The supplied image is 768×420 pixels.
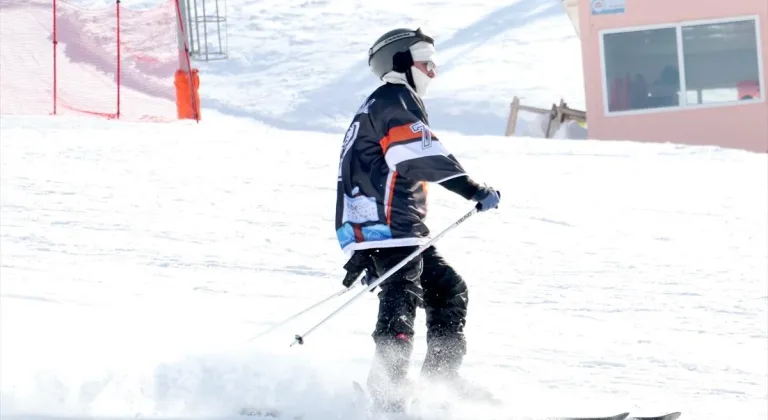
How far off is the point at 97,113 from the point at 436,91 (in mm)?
15632

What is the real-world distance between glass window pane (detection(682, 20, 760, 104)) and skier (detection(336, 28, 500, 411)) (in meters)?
14.3

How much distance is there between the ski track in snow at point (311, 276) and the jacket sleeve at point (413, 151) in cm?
95

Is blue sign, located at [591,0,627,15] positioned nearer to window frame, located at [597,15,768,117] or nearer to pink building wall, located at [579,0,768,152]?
pink building wall, located at [579,0,768,152]

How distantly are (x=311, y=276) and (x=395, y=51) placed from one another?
11.6 ft

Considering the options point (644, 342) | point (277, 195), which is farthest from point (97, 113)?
point (644, 342)

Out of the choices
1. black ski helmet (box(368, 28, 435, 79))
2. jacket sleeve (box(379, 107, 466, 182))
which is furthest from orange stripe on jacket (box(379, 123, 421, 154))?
black ski helmet (box(368, 28, 435, 79))

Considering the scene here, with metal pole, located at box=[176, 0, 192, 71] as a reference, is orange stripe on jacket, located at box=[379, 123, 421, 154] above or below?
below

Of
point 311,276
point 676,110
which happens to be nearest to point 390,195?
point 311,276

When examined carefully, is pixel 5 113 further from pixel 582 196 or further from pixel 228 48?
pixel 228 48

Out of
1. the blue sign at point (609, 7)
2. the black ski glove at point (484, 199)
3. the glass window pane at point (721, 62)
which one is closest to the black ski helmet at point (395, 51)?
the black ski glove at point (484, 199)

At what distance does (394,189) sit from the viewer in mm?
4695

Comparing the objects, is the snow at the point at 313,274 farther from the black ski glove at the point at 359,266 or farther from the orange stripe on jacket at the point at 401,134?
the orange stripe on jacket at the point at 401,134

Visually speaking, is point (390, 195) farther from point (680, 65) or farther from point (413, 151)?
point (680, 65)

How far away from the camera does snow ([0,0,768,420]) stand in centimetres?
513
